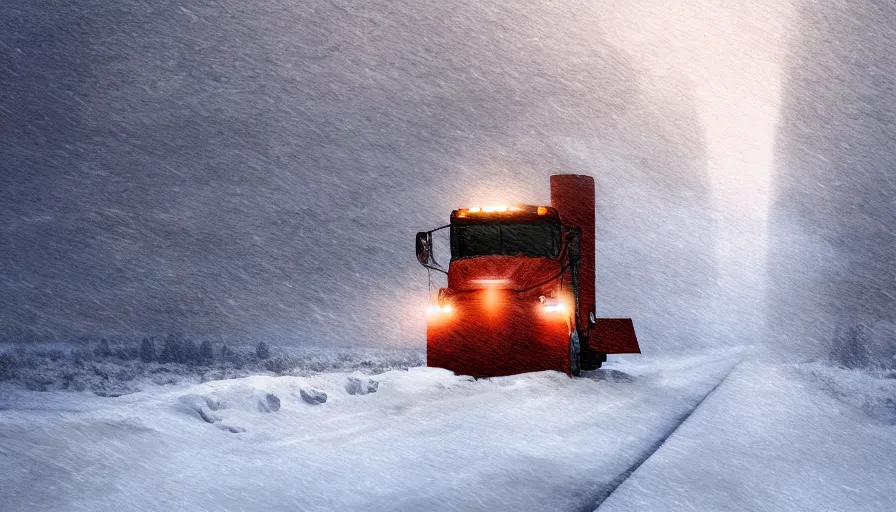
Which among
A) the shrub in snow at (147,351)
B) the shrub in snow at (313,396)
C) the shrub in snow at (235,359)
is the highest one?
the shrub in snow at (313,396)

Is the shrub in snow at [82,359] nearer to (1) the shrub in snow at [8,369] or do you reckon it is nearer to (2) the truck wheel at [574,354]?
(1) the shrub in snow at [8,369]

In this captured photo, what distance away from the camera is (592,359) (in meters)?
20.7

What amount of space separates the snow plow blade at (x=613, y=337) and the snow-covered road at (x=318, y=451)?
7318mm

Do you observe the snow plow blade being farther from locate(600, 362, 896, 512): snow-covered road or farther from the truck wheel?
locate(600, 362, 896, 512): snow-covered road

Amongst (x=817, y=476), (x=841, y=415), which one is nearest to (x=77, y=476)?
(x=817, y=476)

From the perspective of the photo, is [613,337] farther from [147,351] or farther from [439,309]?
[147,351]

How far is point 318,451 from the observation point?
8344 millimetres

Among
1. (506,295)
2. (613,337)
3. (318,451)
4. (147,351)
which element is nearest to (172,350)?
(147,351)

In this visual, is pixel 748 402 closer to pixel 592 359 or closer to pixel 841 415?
pixel 841 415

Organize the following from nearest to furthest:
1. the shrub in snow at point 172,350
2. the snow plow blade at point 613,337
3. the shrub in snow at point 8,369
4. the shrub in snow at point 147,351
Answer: the snow plow blade at point 613,337 < the shrub in snow at point 8,369 < the shrub in snow at point 172,350 < the shrub in snow at point 147,351

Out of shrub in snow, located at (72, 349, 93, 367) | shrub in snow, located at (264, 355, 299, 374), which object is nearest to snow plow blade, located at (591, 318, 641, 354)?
shrub in snow, located at (264, 355, 299, 374)

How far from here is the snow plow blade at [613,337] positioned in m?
20.5

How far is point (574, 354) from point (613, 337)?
9.25 ft

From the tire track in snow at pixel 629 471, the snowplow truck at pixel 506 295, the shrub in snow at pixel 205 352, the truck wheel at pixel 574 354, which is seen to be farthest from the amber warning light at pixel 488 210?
the shrub in snow at pixel 205 352
